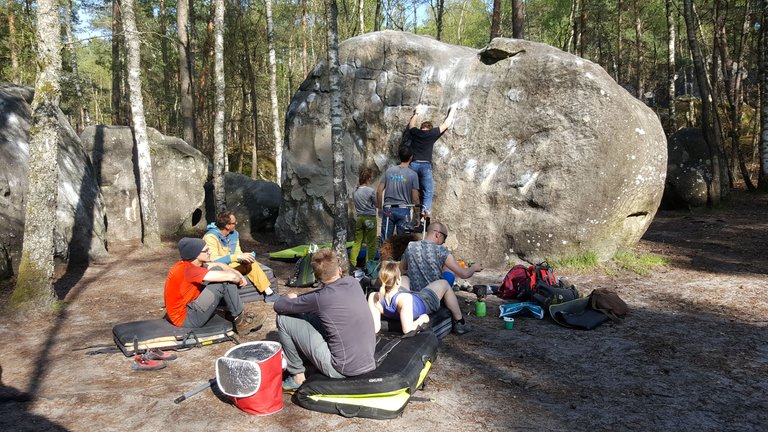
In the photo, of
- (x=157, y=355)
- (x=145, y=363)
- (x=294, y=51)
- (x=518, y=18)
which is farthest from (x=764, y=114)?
(x=294, y=51)

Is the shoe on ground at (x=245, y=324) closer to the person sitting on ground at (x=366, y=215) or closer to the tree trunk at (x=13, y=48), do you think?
the person sitting on ground at (x=366, y=215)

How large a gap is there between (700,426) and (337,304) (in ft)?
8.81

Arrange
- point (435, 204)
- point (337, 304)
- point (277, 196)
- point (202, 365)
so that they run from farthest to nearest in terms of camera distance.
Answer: point (277, 196) → point (435, 204) → point (202, 365) → point (337, 304)

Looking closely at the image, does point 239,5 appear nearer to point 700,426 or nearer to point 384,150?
point 384,150

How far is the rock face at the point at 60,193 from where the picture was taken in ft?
28.0

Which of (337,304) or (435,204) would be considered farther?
(435,204)

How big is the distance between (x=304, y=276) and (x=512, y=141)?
4147 mm

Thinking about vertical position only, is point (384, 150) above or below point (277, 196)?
above

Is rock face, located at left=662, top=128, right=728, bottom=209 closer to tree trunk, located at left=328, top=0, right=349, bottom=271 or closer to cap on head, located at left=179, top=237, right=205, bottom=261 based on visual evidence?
tree trunk, located at left=328, top=0, right=349, bottom=271

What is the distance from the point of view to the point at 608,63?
32.7 meters

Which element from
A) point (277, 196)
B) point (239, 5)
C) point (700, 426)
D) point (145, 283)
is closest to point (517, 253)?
point (700, 426)

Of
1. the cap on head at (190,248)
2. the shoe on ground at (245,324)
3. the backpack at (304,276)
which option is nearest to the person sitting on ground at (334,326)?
the cap on head at (190,248)

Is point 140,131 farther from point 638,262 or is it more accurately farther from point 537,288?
point 638,262

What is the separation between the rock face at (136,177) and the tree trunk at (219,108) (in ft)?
4.71
